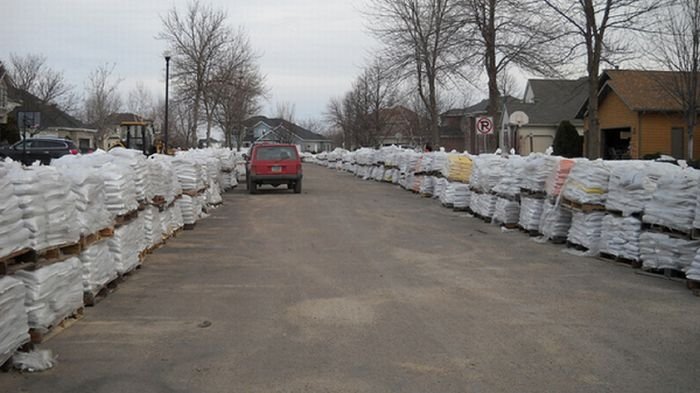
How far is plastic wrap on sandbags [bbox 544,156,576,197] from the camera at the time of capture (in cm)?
1391

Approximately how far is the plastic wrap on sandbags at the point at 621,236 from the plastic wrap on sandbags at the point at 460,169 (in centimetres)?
867

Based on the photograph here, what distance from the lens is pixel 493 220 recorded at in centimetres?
1706

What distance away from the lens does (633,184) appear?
451 inches

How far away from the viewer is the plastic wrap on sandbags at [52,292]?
6.36 meters

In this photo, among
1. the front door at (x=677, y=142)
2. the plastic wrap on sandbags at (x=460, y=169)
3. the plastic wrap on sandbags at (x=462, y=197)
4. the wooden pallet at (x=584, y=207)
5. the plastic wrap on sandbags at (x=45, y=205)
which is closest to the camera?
the plastic wrap on sandbags at (x=45, y=205)

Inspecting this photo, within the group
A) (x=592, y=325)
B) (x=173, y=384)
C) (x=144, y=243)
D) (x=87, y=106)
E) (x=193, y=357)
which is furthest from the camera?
(x=87, y=106)

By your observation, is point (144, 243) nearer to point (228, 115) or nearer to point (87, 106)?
point (228, 115)

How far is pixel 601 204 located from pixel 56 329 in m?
8.94

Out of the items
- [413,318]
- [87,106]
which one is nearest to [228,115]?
[87,106]

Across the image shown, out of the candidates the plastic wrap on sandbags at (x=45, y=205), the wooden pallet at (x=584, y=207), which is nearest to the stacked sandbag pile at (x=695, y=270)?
the wooden pallet at (x=584, y=207)

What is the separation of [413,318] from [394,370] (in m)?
1.80

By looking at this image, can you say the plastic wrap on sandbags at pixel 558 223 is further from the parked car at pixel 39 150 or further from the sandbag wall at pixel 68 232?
the parked car at pixel 39 150

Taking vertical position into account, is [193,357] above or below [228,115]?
below

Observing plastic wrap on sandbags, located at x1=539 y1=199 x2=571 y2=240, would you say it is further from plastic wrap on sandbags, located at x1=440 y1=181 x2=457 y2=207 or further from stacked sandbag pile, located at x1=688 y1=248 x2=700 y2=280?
plastic wrap on sandbags, located at x1=440 y1=181 x2=457 y2=207
